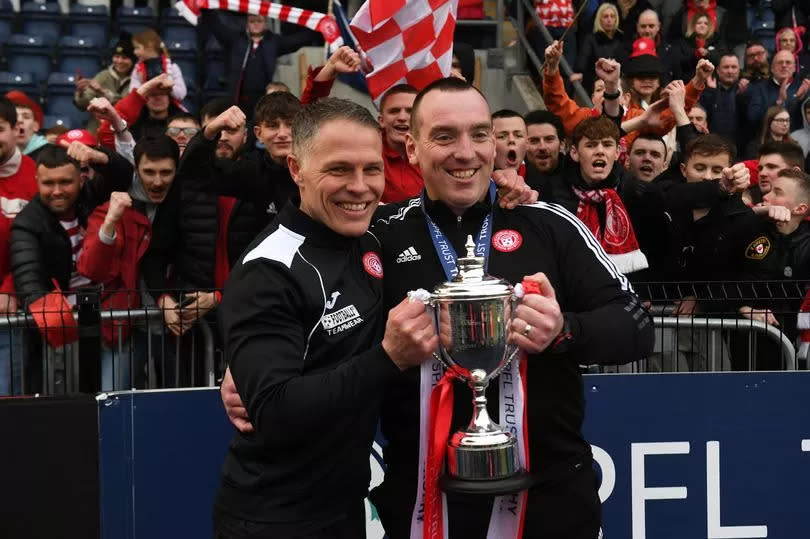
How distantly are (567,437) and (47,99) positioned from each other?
9.87 m

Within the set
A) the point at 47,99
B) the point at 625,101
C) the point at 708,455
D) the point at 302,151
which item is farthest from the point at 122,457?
the point at 47,99

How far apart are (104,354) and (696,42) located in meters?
8.69

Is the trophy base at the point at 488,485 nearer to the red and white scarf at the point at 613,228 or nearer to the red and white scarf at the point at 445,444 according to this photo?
the red and white scarf at the point at 445,444

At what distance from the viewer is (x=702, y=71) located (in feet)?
22.6

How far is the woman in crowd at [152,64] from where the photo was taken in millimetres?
9242

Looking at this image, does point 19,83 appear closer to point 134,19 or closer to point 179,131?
point 134,19

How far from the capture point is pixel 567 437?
10.1ft

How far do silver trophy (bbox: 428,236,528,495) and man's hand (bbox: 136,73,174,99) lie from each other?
14.6 feet

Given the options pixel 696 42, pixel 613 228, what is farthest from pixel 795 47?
pixel 613 228

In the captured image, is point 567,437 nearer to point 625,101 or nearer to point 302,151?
point 302,151

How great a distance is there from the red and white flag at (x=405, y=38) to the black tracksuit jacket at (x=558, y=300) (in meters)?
Answer: 2.49

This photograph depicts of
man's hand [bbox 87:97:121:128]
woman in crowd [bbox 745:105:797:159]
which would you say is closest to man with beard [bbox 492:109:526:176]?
man's hand [bbox 87:97:121:128]

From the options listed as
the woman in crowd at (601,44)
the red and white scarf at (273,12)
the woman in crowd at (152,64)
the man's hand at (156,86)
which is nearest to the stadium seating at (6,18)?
the woman in crowd at (152,64)

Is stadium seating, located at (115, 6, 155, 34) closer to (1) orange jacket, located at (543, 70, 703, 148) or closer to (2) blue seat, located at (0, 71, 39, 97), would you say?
(2) blue seat, located at (0, 71, 39, 97)
